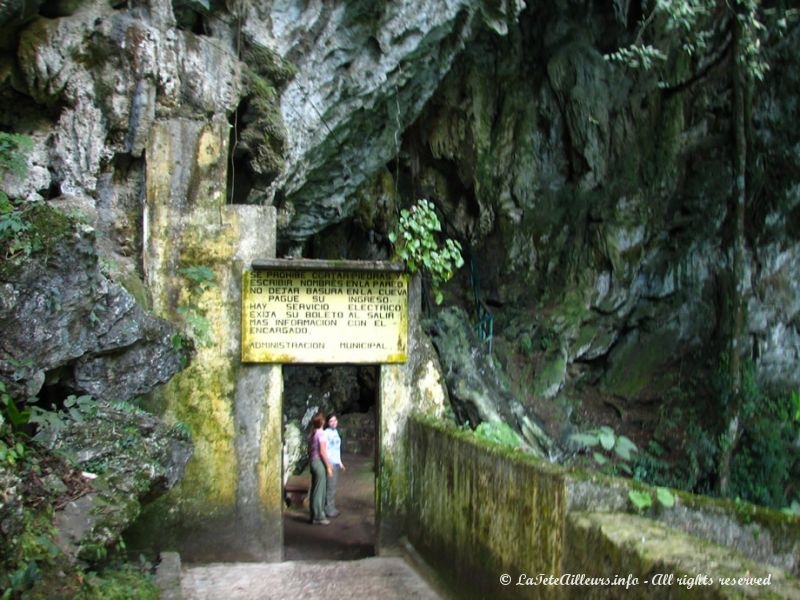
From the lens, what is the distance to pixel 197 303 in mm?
6738

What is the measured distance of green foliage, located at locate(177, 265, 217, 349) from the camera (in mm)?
6691

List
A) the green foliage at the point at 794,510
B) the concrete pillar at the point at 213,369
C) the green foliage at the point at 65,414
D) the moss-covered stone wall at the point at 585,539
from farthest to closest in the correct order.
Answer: the concrete pillar at the point at 213,369, the green foliage at the point at 65,414, the green foliage at the point at 794,510, the moss-covered stone wall at the point at 585,539

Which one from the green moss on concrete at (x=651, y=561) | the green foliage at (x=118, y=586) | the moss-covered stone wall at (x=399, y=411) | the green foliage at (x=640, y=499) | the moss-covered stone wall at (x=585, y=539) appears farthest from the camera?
the moss-covered stone wall at (x=399, y=411)

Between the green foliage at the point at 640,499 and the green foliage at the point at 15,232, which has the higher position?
the green foliage at the point at 15,232

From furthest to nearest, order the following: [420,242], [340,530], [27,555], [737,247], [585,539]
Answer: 1. [737,247]
2. [340,530]
3. [420,242]
4. [27,555]
5. [585,539]

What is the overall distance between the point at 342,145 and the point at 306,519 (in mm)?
5840

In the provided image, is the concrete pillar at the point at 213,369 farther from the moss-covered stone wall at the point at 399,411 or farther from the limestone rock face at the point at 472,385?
the limestone rock face at the point at 472,385

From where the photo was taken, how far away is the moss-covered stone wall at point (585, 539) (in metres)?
2.95

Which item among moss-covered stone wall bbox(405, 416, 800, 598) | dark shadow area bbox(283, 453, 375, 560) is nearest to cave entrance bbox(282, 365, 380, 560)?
dark shadow area bbox(283, 453, 375, 560)

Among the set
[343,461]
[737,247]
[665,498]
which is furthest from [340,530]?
[737,247]

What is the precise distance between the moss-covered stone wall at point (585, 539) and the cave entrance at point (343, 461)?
2.24 m

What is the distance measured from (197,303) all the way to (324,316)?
126cm

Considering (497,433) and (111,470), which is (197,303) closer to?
(111,470)

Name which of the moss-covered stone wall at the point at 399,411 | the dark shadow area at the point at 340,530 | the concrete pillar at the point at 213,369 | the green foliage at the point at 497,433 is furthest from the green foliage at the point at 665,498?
the dark shadow area at the point at 340,530
